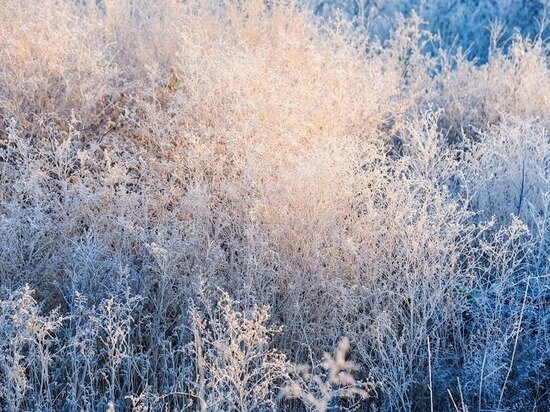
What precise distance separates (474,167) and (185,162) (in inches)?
56.0

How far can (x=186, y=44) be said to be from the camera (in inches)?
160

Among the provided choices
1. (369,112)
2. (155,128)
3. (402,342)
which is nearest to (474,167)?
(369,112)

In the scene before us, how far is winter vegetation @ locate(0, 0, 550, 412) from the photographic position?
8.66ft

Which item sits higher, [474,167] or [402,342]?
[474,167]

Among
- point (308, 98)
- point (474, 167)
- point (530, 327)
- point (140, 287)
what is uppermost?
point (308, 98)

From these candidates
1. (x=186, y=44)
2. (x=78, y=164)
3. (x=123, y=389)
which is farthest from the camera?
(x=186, y=44)

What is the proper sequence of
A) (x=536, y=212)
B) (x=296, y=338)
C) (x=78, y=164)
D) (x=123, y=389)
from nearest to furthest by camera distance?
(x=123, y=389)
(x=296, y=338)
(x=536, y=212)
(x=78, y=164)

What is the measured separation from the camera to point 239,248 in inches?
118

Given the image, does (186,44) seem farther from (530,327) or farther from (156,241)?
(530,327)

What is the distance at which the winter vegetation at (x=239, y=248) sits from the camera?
104 inches

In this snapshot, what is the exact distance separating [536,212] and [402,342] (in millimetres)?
1211

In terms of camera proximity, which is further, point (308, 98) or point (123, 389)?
point (308, 98)

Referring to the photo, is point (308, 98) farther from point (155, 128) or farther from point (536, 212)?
point (536, 212)

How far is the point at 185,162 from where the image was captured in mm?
3531
